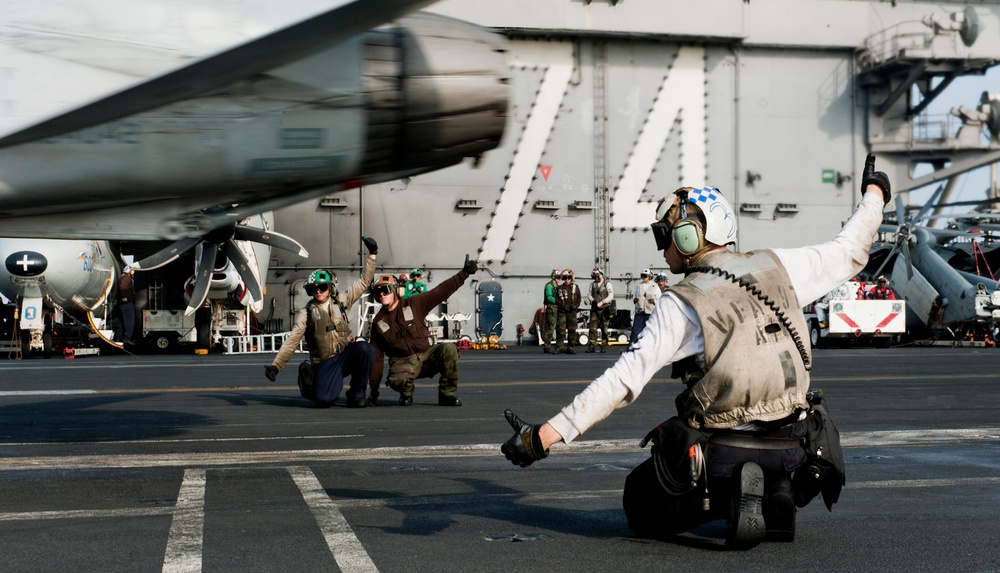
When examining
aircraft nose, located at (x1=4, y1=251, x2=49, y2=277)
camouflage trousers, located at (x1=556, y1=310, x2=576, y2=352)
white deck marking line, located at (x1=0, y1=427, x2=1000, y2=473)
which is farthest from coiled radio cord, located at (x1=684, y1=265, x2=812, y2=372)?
aircraft nose, located at (x1=4, y1=251, x2=49, y2=277)

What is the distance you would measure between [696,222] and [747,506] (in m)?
1.41

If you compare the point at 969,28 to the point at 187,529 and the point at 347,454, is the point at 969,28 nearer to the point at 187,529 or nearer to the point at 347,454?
the point at 347,454

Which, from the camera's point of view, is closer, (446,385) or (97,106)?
(97,106)

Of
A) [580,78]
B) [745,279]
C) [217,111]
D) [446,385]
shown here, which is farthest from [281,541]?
[580,78]

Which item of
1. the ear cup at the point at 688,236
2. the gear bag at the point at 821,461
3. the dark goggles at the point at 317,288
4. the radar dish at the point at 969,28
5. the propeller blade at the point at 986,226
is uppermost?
the radar dish at the point at 969,28

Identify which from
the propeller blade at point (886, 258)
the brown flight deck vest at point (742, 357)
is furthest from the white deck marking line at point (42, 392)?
the propeller blade at point (886, 258)

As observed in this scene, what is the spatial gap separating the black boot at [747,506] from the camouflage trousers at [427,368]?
8.23m

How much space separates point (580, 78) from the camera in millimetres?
36906

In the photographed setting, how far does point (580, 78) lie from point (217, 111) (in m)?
32.5

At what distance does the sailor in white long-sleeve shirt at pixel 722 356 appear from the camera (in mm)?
4824

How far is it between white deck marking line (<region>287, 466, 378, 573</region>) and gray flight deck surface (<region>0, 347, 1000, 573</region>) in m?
0.02

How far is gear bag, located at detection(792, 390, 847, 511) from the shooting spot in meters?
5.03

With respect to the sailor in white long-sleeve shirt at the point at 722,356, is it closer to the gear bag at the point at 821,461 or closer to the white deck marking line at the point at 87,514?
the gear bag at the point at 821,461

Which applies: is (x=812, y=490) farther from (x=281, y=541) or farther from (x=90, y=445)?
(x=90, y=445)
